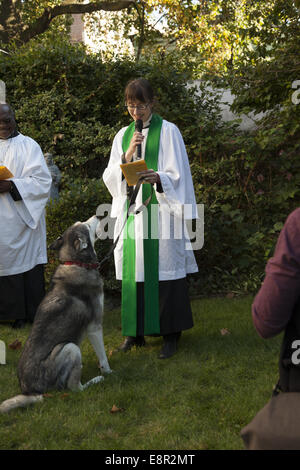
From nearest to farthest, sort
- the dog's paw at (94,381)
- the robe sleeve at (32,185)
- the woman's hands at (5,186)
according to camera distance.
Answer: the dog's paw at (94,381), the woman's hands at (5,186), the robe sleeve at (32,185)

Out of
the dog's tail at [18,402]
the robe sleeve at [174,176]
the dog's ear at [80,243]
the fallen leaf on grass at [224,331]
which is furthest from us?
the fallen leaf on grass at [224,331]

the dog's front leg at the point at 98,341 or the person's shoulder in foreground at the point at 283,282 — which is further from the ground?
the person's shoulder in foreground at the point at 283,282

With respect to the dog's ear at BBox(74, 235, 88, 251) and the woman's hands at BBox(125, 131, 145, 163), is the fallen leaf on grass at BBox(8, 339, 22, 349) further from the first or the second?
the woman's hands at BBox(125, 131, 145, 163)

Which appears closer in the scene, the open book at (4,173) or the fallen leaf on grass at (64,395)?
the fallen leaf on grass at (64,395)

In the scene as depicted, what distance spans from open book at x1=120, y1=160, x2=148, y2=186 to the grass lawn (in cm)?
167

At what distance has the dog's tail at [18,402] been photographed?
3.59 meters

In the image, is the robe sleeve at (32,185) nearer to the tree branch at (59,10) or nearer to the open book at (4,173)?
the open book at (4,173)

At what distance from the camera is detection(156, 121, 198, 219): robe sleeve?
14.9ft

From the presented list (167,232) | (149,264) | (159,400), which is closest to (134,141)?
(167,232)

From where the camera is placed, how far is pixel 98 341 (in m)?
4.20

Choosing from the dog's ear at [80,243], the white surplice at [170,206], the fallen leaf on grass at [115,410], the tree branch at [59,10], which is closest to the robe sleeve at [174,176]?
the white surplice at [170,206]

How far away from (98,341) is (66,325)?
0.39m

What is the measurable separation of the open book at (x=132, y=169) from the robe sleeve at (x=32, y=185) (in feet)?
6.14
